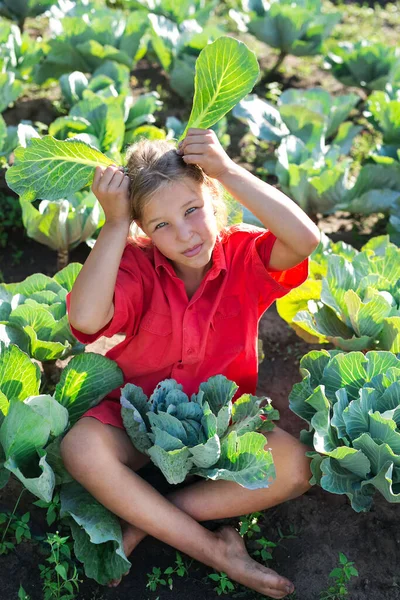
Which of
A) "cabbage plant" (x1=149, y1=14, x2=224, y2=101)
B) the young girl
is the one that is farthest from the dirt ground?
"cabbage plant" (x1=149, y1=14, x2=224, y2=101)

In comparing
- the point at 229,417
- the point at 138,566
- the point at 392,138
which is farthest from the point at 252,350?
the point at 392,138

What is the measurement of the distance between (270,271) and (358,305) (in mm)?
371

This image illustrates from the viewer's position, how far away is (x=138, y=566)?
2309mm

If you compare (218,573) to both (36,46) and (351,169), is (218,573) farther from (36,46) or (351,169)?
(36,46)

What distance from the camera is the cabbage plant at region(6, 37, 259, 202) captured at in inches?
82.7

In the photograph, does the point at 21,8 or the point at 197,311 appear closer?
the point at 197,311

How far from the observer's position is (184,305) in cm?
235

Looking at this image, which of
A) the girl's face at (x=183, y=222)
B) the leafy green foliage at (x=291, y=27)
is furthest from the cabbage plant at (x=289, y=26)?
the girl's face at (x=183, y=222)

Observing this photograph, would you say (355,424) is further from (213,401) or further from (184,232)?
(184,232)

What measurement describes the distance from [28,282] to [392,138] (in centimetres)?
198

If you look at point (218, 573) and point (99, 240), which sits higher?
point (99, 240)

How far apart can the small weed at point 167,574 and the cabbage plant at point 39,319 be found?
738 millimetres

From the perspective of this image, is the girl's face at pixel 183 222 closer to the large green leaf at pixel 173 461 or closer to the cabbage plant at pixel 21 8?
the large green leaf at pixel 173 461

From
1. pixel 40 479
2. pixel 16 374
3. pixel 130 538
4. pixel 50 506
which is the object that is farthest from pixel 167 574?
pixel 16 374
